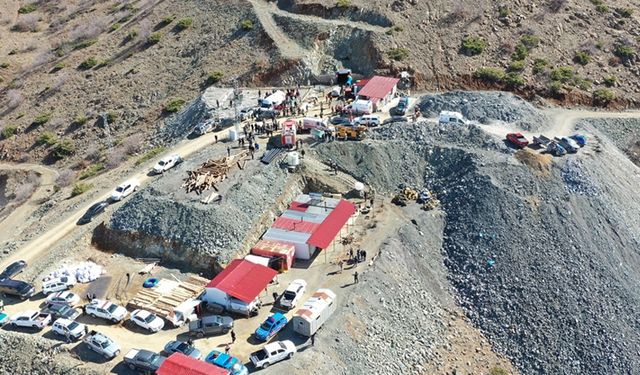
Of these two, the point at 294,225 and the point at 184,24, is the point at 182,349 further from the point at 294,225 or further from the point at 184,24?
the point at 184,24

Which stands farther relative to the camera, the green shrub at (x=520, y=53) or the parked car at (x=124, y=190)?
the green shrub at (x=520, y=53)

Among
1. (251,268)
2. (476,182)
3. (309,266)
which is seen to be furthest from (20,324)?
(476,182)

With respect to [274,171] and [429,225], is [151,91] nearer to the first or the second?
[274,171]

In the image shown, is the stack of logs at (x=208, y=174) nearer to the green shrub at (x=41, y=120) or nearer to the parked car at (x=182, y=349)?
the parked car at (x=182, y=349)

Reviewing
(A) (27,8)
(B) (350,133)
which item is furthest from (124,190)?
(A) (27,8)

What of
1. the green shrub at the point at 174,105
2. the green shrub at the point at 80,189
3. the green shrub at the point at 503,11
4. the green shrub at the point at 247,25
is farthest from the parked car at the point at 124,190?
the green shrub at the point at 503,11
